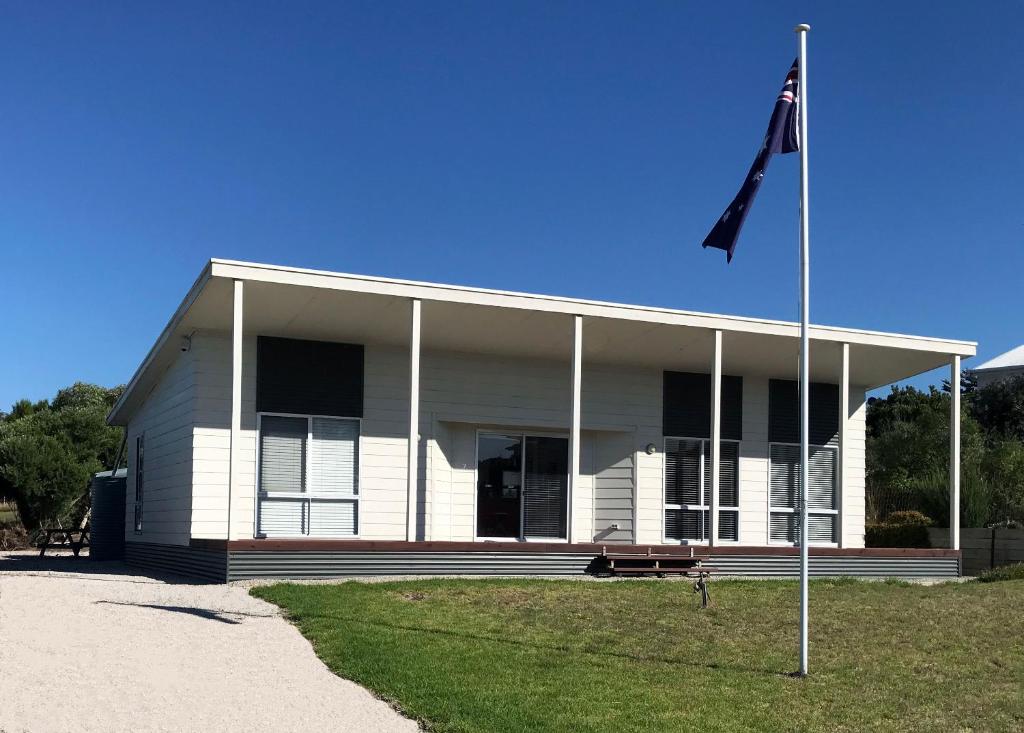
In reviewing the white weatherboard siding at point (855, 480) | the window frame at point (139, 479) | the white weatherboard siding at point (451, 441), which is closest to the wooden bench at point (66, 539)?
the window frame at point (139, 479)

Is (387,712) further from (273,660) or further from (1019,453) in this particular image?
(1019,453)

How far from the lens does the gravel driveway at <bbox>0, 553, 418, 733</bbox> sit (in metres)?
6.91

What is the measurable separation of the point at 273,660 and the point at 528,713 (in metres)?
2.40

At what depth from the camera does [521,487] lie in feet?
59.7

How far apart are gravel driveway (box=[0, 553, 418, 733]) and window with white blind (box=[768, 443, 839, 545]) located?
10.7 m

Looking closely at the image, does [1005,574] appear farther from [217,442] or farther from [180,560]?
[180,560]

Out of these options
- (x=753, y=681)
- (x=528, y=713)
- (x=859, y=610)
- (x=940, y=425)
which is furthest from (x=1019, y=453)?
(x=528, y=713)

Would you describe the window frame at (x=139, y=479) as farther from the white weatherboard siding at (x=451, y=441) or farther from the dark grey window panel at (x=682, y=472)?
the dark grey window panel at (x=682, y=472)

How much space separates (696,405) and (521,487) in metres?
3.48

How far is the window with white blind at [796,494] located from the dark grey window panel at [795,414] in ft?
0.55

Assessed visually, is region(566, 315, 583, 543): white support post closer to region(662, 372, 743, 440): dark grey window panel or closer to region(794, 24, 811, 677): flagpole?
region(662, 372, 743, 440): dark grey window panel

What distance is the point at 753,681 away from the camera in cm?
873

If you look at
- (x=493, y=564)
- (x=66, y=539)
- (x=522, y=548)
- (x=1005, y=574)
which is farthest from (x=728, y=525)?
(x=66, y=539)

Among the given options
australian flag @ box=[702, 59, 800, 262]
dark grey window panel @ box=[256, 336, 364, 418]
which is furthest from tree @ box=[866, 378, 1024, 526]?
australian flag @ box=[702, 59, 800, 262]
